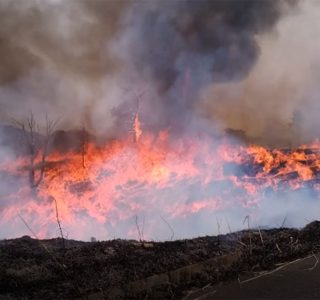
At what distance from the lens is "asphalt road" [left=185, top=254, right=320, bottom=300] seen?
524cm

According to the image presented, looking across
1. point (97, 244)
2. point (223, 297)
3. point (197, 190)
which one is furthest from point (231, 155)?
point (223, 297)

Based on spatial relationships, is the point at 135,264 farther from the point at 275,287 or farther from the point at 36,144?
the point at 36,144

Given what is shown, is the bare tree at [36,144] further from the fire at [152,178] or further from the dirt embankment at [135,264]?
the dirt embankment at [135,264]

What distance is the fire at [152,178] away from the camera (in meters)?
14.4

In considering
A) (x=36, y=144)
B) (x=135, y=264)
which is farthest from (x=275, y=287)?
(x=36, y=144)

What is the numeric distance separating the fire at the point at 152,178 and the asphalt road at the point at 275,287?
358 inches

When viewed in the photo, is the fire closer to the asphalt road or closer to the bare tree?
the bare tree

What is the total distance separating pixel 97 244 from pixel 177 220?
8.89m

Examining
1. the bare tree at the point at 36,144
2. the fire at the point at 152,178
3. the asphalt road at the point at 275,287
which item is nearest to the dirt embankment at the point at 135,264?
the asphalt road at the point at 275,287

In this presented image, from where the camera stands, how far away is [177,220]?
622 inches

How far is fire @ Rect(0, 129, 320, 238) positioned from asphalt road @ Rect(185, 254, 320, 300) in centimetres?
908

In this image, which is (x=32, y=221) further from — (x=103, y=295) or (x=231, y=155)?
(x=103, y=295)

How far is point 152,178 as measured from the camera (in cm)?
1529

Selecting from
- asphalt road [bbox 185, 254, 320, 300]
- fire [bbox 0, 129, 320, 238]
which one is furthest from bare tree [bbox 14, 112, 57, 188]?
asphalt road [bbox 185, 254, 320, 300]
